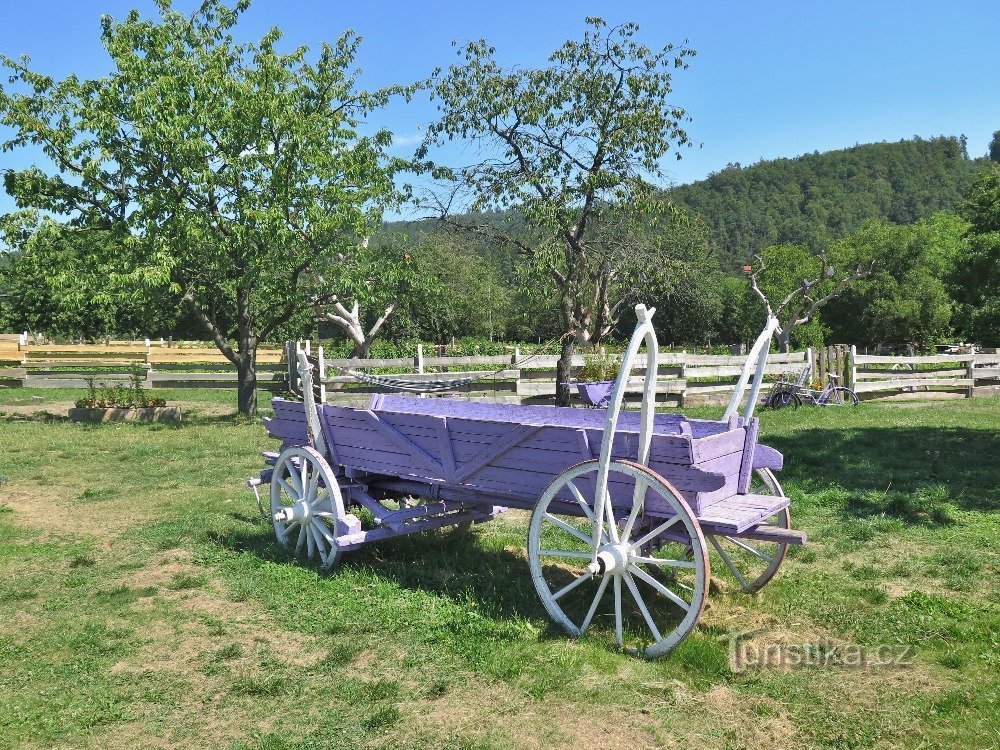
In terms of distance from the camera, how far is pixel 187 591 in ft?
18.2

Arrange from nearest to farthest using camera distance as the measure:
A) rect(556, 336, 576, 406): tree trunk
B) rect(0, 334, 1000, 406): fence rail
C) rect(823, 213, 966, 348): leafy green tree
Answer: rect(556, 336, 576, 406): tree trunk < rect(0, 334, 1000, 406): fence rail < rect(823, 213, 966, 348): leafy green tree

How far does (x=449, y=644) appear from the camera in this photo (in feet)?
14.5

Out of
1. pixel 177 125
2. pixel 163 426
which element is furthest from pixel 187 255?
pixel 163 426

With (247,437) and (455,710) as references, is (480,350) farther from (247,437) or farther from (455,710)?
(455,710)

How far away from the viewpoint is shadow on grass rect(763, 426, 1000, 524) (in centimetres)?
762

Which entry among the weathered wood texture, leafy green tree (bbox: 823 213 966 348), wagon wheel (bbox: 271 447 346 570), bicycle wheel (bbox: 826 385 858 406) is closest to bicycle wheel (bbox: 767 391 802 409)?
bicycle wheel (bbox: 826 385 858 406)

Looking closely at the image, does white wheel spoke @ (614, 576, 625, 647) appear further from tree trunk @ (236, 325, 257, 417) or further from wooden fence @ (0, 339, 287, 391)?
wooden fence @ (0, 339, 287, 391)

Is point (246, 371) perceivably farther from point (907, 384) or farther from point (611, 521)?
point (907, 384)

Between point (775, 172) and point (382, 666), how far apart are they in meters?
131

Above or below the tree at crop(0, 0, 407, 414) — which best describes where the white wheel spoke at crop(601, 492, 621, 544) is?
below

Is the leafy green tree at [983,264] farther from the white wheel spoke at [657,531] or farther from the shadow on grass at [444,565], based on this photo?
the white wheel spoke at [657,531]

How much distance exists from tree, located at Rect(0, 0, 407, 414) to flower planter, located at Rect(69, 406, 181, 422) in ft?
6.25

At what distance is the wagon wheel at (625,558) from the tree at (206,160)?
1093 cm

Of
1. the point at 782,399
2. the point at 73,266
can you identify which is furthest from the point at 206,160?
the point at 782,399
